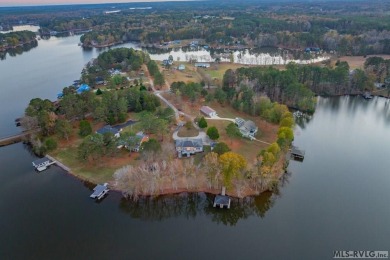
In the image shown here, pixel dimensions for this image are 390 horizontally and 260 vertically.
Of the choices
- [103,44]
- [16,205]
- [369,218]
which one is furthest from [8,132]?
[103,44]

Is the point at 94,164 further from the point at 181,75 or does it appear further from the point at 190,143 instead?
the point at 181,75

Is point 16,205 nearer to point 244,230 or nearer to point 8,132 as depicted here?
point 8,132

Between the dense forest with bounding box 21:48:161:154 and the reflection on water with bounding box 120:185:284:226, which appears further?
the dense forest with bounding box 21:48:161:154

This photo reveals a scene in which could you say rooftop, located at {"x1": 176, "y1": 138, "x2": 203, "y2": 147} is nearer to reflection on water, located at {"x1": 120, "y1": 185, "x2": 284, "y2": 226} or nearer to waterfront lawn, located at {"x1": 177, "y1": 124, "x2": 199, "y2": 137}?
waterfront lawn, located at {"x1": 177, "y1": 124, "x2": 199, "y2": 137}

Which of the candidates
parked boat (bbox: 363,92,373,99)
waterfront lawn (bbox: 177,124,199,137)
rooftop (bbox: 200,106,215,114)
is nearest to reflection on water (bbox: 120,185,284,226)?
waterfront lawn (bbox: 177,124,199,137)

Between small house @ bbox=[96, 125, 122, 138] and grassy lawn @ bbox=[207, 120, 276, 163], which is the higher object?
small house @ bbox=[96, 125, 122, 138]

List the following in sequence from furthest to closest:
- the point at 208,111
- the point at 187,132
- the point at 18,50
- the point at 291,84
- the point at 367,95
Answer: the point at 18,50
the point at 367,95
the point at 291,84
the point at 208,111
the point at 187,132

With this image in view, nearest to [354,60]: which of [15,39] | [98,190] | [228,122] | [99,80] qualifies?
[228,122]

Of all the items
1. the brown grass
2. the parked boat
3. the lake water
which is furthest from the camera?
the brown grass
